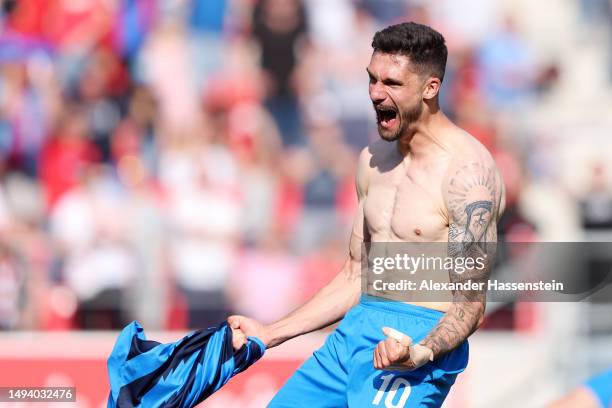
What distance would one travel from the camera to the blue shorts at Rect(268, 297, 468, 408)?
4.86m

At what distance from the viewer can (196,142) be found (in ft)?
34.4

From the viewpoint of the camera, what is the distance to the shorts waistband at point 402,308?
16.2 feet

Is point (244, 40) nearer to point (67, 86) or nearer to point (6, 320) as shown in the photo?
point (67, 86)

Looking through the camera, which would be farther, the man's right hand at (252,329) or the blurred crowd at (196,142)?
the blurred crowd at (196,142)

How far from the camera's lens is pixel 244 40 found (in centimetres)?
1136

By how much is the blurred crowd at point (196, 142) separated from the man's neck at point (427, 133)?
4689mm

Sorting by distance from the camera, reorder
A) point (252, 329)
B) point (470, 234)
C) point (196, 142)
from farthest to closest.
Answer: point (196, 142)
point (252, 329)
point (470, 234)

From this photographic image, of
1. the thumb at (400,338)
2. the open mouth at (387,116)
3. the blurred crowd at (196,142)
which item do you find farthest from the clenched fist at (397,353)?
the blurred crowd at (196,142)

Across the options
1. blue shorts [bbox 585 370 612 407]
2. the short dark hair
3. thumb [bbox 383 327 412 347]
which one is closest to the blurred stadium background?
Result: the short dark hair

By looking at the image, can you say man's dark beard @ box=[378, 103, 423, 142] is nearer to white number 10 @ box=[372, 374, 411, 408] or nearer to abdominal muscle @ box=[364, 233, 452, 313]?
abdominal muscle @ box=[364, 233, 452, 313]

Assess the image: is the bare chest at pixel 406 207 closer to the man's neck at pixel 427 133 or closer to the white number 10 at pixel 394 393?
the man's neck at pixel 427 133

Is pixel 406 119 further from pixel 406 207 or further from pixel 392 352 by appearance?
pixel 392 352

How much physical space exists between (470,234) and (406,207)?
1.21 ft

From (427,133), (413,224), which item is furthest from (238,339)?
(427,133)
